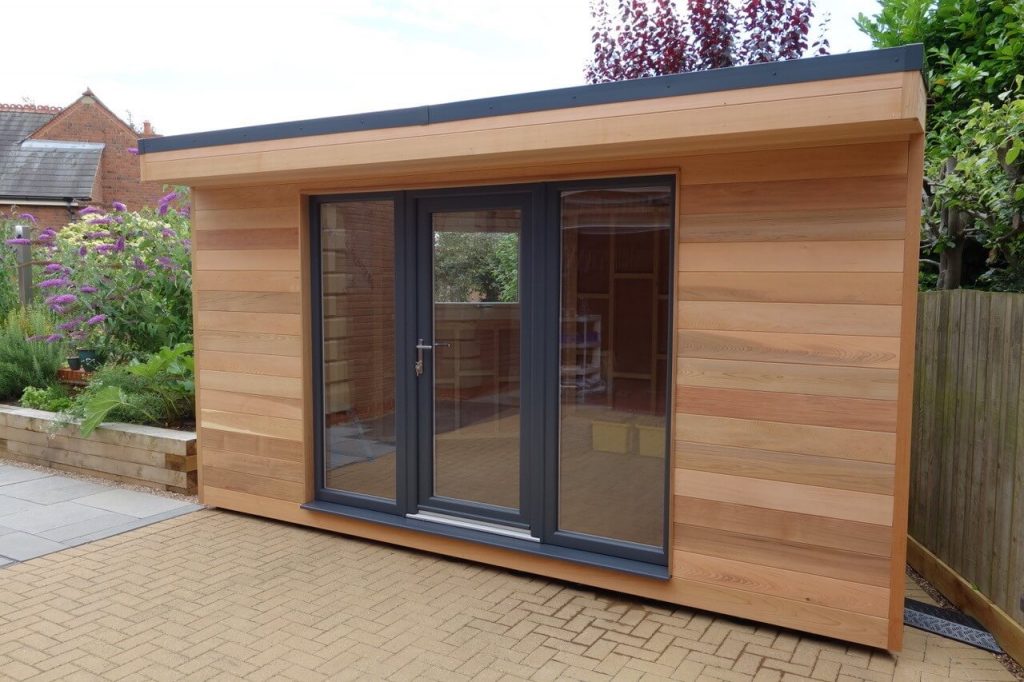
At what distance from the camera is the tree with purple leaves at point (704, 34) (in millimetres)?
7754

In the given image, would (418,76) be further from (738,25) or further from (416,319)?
(416,319)

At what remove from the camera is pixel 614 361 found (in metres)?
4.14

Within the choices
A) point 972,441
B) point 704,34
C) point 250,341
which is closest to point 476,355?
point 250,341

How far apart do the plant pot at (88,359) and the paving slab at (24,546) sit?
9.25ft

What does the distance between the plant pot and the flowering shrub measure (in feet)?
0.26

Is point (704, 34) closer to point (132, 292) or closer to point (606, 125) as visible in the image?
point (606, 125)

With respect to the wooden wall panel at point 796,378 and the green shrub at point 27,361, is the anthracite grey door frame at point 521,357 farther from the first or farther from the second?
the green shrub at point 27,361

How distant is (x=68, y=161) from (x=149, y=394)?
64.1 feet

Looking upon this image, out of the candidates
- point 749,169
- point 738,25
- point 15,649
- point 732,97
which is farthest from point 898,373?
point 738,25

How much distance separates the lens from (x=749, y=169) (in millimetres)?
3637

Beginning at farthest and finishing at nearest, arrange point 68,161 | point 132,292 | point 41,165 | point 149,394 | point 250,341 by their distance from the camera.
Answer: point 68,161 → point 41,165 → point 132,292 → point 149,394 → point 250,341

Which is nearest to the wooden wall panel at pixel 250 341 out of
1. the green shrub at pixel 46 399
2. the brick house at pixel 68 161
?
the green shrub at pixel 46 399

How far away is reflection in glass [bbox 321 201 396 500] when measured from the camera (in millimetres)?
4867

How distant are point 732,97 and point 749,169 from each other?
0.44 meters
